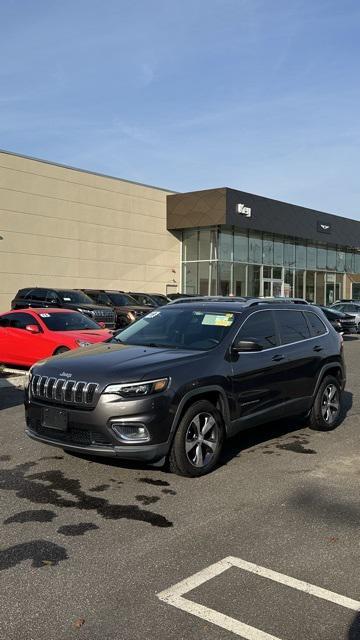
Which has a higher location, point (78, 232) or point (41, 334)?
point (78, 232)

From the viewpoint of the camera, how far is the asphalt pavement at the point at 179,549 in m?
3.13

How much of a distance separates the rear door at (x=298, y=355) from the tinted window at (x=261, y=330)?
0.17 meters

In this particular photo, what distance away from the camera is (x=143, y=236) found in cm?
3372

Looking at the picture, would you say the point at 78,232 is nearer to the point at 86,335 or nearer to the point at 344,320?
the point at 344,320

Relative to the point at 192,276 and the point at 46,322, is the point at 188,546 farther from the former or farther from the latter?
the point at 192,276

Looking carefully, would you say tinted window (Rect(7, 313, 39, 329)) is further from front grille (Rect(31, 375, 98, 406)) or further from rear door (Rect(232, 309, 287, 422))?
front grille (Rect(31, 375, 98, 406))

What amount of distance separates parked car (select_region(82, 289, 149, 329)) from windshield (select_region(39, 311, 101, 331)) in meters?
8.17

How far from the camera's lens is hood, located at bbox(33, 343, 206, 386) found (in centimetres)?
526

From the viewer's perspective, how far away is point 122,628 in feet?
10.0

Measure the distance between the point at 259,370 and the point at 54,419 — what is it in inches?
88.1

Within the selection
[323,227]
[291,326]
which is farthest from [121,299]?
[323,227]

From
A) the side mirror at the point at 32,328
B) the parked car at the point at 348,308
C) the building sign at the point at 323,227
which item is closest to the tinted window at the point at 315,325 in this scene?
the side mirror at the point at 32,328

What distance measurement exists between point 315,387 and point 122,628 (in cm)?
485

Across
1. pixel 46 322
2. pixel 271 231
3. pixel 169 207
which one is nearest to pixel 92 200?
pixel 169 207
